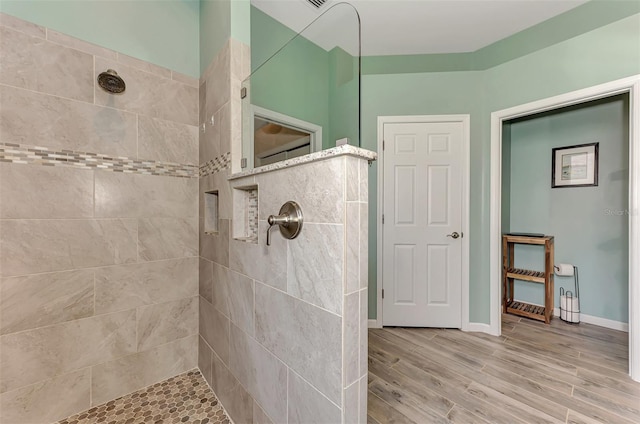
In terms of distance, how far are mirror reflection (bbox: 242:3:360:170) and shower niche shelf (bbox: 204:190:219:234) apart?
1.90ft

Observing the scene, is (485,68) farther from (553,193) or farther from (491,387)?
(491,387)

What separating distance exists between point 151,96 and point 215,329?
163cm

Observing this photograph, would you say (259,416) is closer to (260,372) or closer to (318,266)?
(260,372)

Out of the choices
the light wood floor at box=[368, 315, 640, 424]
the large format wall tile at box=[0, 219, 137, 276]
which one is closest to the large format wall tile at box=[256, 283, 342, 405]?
the light wood floor at box=[368, 315, 640, 424]

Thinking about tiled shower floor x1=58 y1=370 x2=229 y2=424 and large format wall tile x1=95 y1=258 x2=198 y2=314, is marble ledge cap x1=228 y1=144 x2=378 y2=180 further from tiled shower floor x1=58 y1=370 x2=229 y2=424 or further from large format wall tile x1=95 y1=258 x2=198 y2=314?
tiled shower floor x1=58 y1=370 x2=229 y2=424

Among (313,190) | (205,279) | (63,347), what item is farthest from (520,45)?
(63,347)

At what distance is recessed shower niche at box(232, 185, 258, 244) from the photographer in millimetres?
1525

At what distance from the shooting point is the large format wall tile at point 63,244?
1375 mm

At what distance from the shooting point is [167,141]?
1.86 metres

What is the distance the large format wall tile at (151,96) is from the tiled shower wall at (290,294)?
1.16 ft

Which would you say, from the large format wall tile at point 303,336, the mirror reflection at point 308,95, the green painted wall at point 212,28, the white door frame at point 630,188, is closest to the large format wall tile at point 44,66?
the green painted wall at point 212,28

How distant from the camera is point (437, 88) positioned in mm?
2543

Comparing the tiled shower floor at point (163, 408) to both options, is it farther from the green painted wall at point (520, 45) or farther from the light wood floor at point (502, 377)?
the green painted wall at point (520, 45)

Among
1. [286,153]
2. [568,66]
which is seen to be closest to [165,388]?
[286,153]
